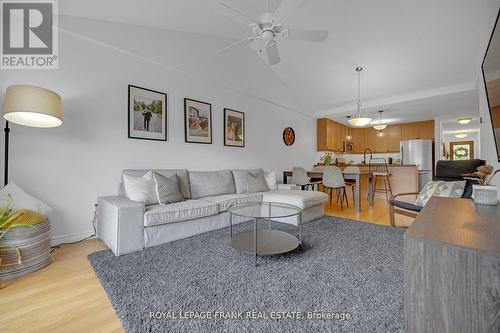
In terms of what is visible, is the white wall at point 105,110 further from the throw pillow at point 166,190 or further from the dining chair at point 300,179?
the dining chair at point 300,179

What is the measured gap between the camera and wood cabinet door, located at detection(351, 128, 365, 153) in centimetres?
746

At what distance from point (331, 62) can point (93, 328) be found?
4733 millimetres

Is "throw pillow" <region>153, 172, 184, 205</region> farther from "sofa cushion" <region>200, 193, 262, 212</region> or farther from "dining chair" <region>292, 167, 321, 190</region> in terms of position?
"dining chair" <region>292, 167, 321, 190</region>

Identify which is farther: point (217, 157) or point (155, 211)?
point (217, 157)

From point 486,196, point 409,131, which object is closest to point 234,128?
point 486,196

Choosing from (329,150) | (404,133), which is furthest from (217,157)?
(404,133)

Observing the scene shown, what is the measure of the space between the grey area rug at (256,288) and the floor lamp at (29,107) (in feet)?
4.41

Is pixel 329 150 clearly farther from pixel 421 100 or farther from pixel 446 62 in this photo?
pixel 446 62

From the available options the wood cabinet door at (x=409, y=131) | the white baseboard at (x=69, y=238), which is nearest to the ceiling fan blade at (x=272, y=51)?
the white baseboard at (x=69, y=238)

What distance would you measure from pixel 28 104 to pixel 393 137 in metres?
8.20

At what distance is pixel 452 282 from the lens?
662mm

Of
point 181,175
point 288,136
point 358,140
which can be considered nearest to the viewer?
point 181,175

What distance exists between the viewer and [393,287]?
1529 mm

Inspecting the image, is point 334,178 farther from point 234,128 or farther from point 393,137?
point 393,137
